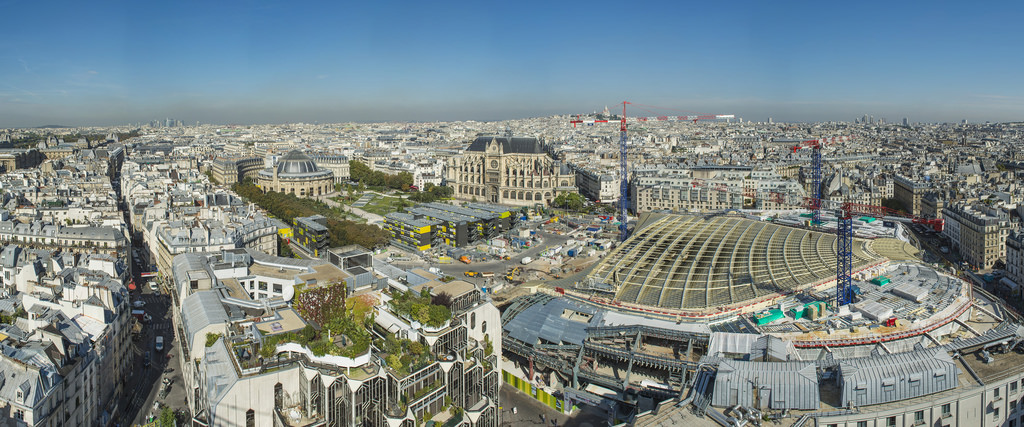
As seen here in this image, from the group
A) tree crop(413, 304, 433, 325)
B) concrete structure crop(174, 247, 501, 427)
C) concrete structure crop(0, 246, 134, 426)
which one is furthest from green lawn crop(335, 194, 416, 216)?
tree crop(413, 304, 433, 325)

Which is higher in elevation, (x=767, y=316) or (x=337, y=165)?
(x=337, y=165)

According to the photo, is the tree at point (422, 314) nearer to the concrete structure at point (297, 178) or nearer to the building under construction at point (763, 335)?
the building under construction at point (763, 335)

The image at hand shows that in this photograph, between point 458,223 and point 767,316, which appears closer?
point 767,316

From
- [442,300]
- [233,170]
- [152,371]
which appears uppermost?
[233,170]

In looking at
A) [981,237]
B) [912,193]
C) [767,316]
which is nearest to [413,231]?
[767,316]

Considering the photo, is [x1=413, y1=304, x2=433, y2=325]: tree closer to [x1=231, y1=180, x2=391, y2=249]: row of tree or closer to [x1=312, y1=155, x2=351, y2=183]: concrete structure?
[x1=231, y1=180, x2=391, y2=249]: row of tree

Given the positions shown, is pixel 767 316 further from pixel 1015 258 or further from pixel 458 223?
pixel 458 223
